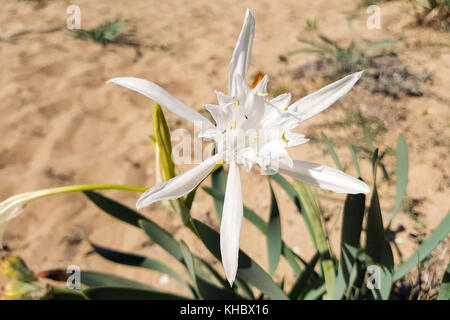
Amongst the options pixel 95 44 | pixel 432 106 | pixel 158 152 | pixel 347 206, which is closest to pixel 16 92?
pixel 95 44

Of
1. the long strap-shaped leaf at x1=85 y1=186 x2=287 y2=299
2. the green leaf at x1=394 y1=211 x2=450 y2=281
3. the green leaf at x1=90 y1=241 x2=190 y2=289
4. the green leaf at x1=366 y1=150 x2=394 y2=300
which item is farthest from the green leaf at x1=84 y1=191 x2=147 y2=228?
the green leaf at x1=394 y1=211 x2=450 y2=281

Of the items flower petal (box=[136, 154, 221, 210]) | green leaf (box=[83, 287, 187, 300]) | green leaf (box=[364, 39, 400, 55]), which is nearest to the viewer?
flower petal (box=[136, 154, 221, 210])

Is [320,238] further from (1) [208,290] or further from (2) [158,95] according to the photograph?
(2) [158,95]

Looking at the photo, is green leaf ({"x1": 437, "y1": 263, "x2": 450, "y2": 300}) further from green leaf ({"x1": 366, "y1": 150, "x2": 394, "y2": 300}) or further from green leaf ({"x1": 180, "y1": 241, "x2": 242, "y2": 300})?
green leaf ({"x1": 180, "y1": 241, "x2": 242, "y2": 300})

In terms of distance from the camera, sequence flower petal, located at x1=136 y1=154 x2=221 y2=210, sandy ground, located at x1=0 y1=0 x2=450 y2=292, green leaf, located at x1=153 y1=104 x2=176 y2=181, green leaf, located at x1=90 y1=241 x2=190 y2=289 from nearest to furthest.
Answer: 1. flower petal, located at x1=136 y1=154 x2=221 y2=210
2. green leaf, located at x1=153 y1=104 x2=176 y2=181
3. green leaf, located at x1=90 y1=241 x2=190 y2=289
4. sandy ground, located at x1=0 y1=0 x2=450 y2=292

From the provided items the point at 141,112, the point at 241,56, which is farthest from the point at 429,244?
the point at 141,112

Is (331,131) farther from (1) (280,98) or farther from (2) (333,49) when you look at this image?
(1) (280,98)

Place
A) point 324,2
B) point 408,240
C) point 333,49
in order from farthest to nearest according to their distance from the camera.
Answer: point 324,2 < point 333,49 < point 408,240
